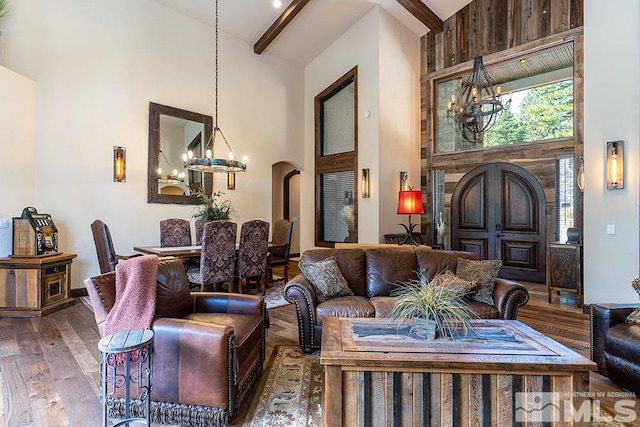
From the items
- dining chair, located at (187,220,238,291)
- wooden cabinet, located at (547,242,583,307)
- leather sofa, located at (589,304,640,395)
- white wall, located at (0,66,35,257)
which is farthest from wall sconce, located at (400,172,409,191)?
white wall, located at (0,66,35,257)

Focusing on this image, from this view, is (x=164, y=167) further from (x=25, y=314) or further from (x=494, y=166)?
(x=494, y=166)

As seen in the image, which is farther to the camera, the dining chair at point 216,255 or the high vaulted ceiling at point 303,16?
the high vaulted ceiling at point 303,16

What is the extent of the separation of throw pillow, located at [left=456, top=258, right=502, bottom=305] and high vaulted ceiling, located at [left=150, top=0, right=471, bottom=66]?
207 inches

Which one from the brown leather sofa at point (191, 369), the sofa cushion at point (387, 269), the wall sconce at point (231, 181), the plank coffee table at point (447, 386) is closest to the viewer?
the plank coffee table at point (447, 386)

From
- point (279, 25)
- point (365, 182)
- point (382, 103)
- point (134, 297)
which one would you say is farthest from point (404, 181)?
point (134, 297)

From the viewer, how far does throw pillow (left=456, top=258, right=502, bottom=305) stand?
3.22 metres

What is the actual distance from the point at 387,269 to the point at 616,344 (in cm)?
189

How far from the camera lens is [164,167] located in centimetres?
598

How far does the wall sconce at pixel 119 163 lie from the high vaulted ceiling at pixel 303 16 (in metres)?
2.74

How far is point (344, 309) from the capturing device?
306cm

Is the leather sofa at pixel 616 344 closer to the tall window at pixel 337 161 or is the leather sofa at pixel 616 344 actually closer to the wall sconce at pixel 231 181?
the tall window at pixel 337 161

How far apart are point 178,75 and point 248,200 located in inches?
106

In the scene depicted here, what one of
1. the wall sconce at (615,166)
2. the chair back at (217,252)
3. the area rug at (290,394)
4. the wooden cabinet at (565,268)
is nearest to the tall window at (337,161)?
the chair back at (217,252)

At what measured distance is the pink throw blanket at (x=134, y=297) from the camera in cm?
207
